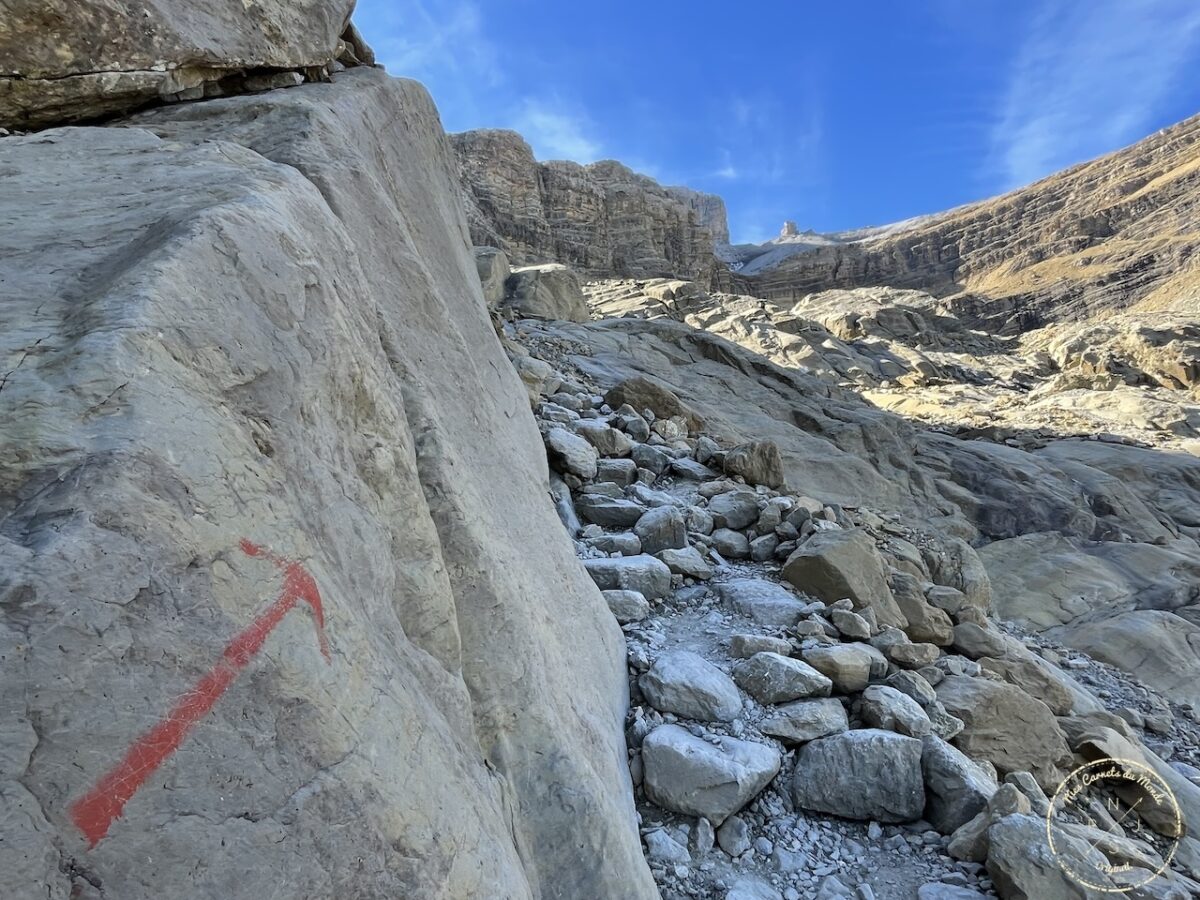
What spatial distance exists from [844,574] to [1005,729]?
4.21 ft

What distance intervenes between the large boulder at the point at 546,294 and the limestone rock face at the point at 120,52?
524 inches

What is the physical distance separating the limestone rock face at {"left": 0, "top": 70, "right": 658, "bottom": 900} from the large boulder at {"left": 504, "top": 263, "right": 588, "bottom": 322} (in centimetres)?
1427

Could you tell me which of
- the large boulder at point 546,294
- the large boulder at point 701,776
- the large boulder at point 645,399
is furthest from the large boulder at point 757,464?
the large boulder at point 546,294

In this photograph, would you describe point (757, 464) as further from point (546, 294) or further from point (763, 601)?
point (546, 294)

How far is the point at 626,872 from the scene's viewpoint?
2070 mm

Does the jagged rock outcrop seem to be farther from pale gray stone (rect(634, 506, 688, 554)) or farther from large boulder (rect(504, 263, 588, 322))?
pale gray stone (rect(634, 506, 688, 554))

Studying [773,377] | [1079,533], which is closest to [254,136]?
[773,377]

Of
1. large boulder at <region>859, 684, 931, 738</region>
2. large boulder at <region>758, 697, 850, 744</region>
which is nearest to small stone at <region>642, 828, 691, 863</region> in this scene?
large boulder at <region>758, 697, 850, 744</region>

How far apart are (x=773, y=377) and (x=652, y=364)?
11.3 feet

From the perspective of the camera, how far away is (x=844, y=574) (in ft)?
15.1

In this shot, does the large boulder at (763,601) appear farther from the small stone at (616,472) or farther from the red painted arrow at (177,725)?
the red painted arrow at (177,725)

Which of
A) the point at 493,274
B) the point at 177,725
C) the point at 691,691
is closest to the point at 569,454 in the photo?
the point at 691,691

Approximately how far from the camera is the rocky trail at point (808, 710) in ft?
8.92

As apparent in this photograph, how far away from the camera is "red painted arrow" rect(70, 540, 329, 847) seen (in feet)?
3.09
